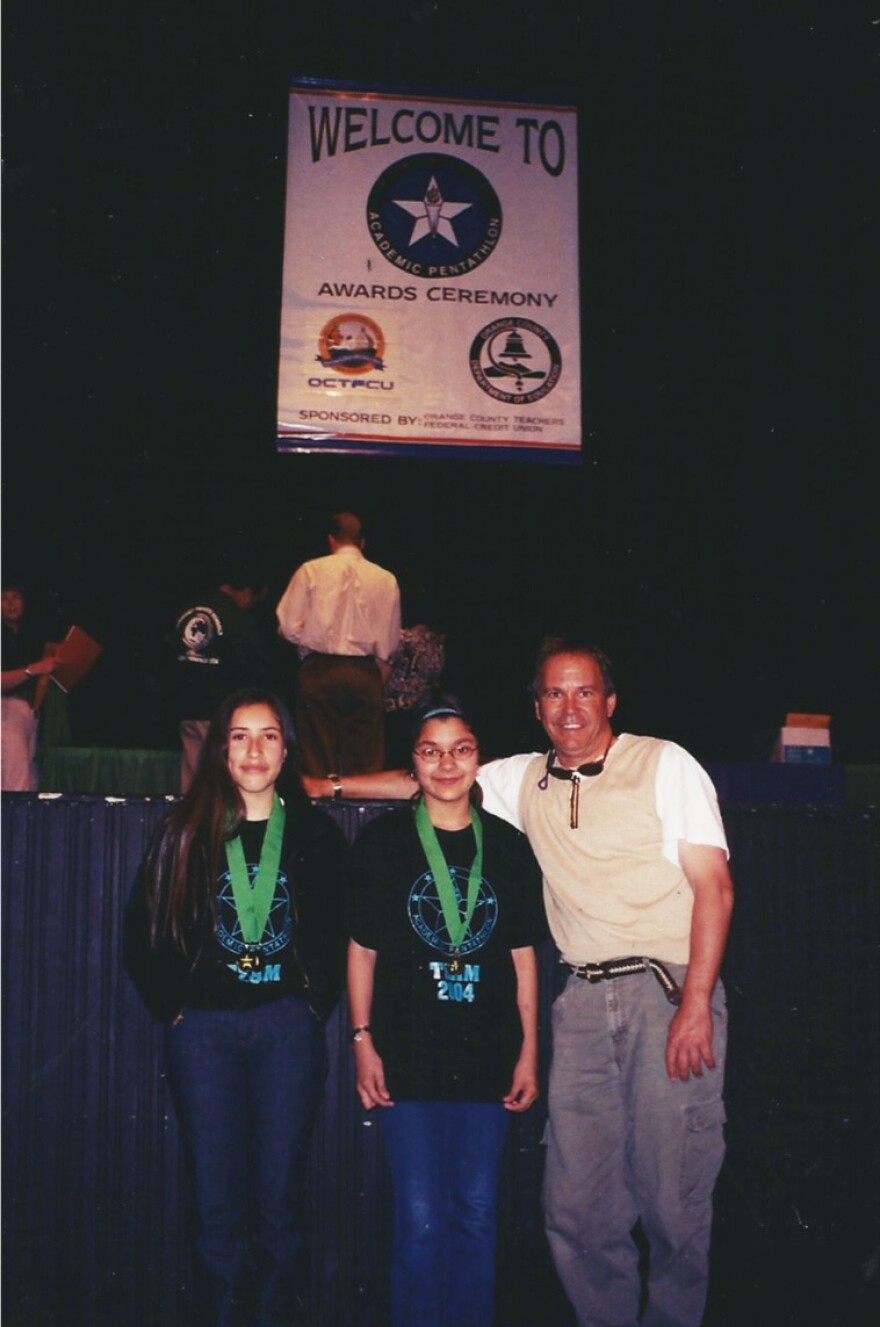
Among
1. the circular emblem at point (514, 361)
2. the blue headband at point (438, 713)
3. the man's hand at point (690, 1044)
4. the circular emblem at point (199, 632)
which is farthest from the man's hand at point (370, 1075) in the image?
the circular emblem at point (199, 632)

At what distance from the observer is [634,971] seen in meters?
3.39

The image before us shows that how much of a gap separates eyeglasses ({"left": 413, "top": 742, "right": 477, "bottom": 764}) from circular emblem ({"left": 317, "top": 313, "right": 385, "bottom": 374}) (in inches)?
94.2

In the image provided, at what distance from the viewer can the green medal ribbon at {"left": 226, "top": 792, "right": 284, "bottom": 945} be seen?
3324 mm

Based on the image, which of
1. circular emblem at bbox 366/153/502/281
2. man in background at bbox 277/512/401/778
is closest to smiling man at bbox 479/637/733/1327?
circular emblem at bbox 366/153/502/281

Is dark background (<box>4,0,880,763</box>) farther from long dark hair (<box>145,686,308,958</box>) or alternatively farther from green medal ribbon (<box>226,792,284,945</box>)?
green medal ribbon (<box>226,792,284,945</box>)

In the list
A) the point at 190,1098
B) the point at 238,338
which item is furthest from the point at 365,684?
the point at 238,338

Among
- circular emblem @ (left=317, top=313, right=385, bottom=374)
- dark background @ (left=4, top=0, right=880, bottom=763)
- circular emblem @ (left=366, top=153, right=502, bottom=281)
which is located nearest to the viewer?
circular emblem @ (left=317, top=313, right=385, bottom=374)

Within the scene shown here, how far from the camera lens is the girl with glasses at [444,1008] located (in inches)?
127

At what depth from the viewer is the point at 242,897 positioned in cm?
333

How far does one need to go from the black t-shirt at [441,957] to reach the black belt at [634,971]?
0.63 ft

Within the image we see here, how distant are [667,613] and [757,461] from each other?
1841 millimetres

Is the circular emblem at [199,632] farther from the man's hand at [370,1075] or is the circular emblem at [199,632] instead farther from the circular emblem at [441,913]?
the man's hand at [370,1075]

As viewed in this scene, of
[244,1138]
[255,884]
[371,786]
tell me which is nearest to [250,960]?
[255,884]

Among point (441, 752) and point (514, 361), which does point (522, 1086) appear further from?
point (514, 361)
